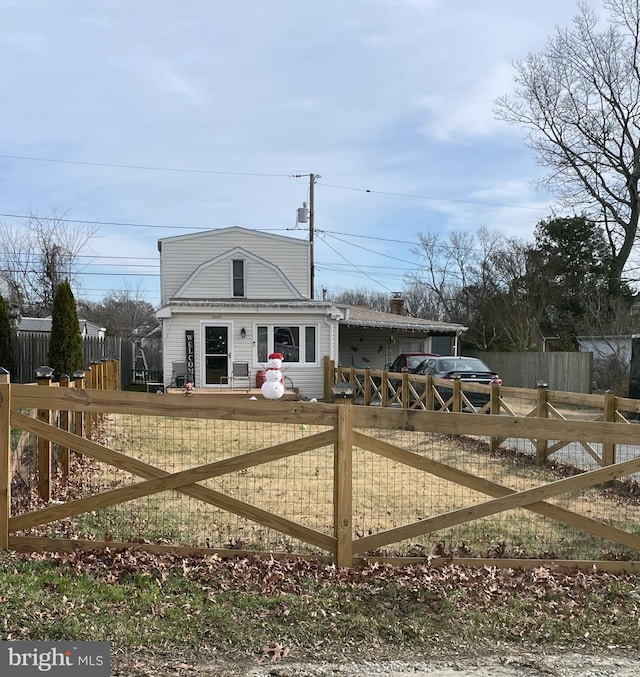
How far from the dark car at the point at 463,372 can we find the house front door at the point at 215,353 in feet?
19.3

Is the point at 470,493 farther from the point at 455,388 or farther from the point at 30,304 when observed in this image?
the point at 30,304

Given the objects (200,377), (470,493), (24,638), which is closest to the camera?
(24,638)

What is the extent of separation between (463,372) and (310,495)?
30.1ft

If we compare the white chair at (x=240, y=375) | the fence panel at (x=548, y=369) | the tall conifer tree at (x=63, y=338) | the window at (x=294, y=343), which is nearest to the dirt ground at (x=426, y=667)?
the tall conifer tree at (x=63, y=338)

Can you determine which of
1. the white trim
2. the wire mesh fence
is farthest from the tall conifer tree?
the wire mesh fence

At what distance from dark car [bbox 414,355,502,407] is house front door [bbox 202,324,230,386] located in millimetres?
5874


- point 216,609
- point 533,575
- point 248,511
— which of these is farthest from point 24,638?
point 533,575

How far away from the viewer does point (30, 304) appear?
25953mm

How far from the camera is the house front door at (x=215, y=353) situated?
18531 mm

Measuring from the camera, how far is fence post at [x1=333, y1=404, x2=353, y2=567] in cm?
415

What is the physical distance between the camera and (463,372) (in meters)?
14.9

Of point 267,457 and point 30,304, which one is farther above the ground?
point 30,304

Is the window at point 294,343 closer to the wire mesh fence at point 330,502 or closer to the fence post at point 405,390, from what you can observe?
the fence post at point 405,390

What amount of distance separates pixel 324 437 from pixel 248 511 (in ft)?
2.42
